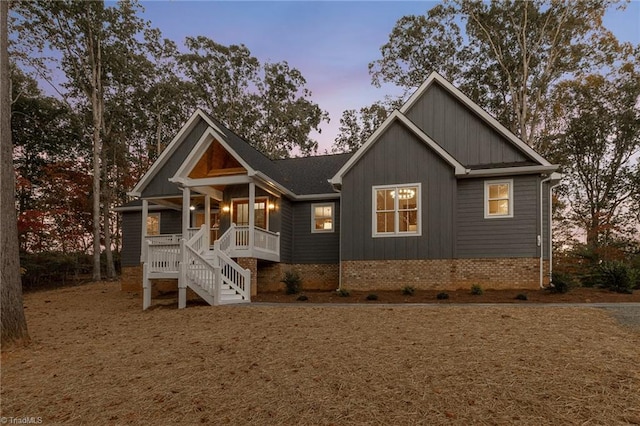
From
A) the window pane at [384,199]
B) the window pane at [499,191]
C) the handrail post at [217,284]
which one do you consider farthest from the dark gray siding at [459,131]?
the handrail post at [217,284]

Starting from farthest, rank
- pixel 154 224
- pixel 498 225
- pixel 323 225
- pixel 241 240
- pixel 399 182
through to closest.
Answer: pixel 154 224 → pixel 323 225 → pixel 241 240 → pixel 399 182 → pixel 498 225

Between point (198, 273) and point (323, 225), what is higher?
point (323, 225)

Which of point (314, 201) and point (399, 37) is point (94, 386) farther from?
point (399, 37)

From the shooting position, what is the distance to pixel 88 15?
77.8ft

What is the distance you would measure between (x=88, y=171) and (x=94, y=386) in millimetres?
29799

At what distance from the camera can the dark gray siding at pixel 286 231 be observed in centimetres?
1653

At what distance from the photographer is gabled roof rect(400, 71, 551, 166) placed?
1353 cm

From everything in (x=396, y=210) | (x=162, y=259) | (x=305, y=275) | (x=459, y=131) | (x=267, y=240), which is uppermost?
(x=459, y=131)

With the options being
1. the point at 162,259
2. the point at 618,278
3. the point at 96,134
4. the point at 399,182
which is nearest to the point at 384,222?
the point at 399,182

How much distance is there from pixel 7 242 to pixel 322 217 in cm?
1167

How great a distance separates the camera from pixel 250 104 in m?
34.2

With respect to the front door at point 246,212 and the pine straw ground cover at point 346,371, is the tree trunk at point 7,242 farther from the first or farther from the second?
the front door at point 246,212

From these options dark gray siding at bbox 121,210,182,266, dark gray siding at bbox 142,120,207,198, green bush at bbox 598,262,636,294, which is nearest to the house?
dark gray siding at bbox 142,120,207,198

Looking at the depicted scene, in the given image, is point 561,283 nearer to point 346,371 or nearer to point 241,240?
point 346,371
